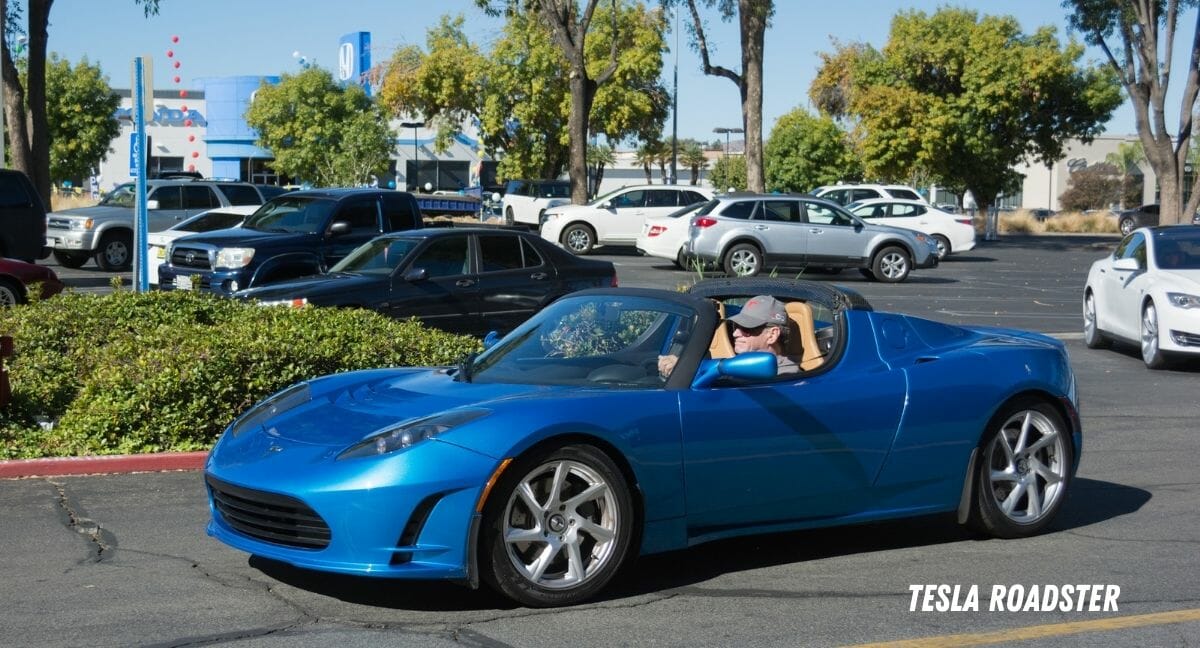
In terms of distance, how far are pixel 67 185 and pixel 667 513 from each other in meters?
64.9

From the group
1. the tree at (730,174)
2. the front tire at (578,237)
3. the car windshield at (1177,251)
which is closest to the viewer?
the car windshield at (1177,251)

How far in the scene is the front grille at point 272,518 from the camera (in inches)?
206

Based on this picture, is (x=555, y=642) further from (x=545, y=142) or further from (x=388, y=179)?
(x=388, y=179)

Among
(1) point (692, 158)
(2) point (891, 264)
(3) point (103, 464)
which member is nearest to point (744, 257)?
(2) point (891, 264)

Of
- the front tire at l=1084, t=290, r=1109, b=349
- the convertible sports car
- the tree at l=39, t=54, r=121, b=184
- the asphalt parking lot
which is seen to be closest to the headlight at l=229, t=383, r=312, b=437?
the convertible sports car

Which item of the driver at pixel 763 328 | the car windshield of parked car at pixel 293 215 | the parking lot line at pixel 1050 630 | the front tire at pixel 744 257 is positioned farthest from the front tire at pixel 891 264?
the parking lot line at pixel 1050 630

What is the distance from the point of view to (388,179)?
68188 mm

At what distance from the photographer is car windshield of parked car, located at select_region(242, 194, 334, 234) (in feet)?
58.2

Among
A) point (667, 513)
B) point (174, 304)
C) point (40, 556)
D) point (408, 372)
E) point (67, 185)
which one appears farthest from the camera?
point (67, 185)

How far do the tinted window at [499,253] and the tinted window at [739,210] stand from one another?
1249 centimetres

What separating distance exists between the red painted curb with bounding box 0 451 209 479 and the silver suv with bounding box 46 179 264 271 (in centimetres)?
1718

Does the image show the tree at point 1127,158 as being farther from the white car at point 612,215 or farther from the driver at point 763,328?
the driver at point 763,328

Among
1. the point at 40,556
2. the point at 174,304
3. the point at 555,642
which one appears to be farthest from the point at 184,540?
the point at 174,304

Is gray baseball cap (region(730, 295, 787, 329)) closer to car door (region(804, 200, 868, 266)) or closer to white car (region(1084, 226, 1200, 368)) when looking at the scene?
white car (region(1084, 226, 1200, 368))
